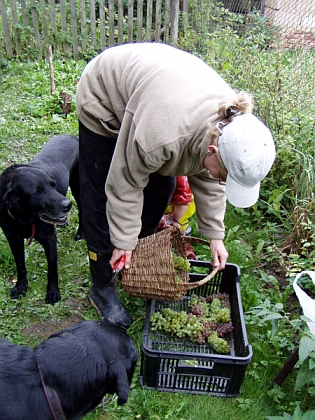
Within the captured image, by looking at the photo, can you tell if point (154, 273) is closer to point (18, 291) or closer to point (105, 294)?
point (105, 294)

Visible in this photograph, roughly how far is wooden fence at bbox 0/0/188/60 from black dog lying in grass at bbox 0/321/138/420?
692cm

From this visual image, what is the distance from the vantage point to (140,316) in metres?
3.14

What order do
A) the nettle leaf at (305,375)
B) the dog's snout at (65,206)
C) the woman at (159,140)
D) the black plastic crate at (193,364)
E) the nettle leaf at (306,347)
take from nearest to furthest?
the woman at (159,140)
the nettle leaf at (306,347)
the nettle leaf at (305,375)
the black plastic crate at (193,364)
the dog's snout at (65,206)

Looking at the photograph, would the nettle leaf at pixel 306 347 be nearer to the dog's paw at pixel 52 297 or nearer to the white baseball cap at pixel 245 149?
the white baseball cap at pixel 245 149

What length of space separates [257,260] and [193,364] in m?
1.36

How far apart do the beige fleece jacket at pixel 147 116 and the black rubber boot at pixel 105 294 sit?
54 cm

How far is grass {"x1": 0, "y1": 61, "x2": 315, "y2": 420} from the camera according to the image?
8.41 ft

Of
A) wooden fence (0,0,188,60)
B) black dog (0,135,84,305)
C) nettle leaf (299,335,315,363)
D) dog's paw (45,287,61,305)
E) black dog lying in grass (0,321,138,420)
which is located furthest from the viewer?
wooden fence (0,0,188,60)

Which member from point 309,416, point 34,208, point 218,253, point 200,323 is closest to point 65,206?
point 34,208

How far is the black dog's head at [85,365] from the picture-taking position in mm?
1885

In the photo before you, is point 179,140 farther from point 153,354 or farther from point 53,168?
point 53,168

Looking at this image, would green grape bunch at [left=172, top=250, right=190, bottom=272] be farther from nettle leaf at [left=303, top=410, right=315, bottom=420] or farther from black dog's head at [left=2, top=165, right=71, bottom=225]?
nettle leaf at [left=303, top=410, right=315, bottom=420]

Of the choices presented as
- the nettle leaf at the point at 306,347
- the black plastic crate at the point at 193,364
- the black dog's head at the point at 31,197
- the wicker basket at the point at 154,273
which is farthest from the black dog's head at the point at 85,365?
the black dog's head at the point at 31,197

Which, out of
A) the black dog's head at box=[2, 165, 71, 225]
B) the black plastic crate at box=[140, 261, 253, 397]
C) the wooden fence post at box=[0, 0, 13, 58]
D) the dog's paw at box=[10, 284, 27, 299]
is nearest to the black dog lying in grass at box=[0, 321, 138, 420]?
the black plastic crate at box=[140, 261, 253, 397]
